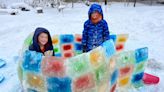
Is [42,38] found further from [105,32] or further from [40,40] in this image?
[105,32]

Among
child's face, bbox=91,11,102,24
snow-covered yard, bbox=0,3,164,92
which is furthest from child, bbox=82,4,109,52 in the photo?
snow-covered yard, bbox=0,3,164,92

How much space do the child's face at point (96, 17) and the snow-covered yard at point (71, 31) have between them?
117cm

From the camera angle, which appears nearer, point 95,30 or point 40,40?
point 40,40

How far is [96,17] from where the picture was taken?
4.28 m

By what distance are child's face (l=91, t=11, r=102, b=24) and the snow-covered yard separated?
1.17 m

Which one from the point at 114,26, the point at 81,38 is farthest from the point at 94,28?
the point at 114,26

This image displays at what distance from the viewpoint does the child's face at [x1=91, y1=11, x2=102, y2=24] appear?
4.24m

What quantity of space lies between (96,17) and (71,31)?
3.13 metres

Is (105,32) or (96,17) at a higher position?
(96,17)

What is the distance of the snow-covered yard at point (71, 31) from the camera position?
4641 mm

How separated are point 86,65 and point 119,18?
6131 millimetres

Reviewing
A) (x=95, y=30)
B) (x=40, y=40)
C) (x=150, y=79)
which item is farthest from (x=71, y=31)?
(x=40, y=40)

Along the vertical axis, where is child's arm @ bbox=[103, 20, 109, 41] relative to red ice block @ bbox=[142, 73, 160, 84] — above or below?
above

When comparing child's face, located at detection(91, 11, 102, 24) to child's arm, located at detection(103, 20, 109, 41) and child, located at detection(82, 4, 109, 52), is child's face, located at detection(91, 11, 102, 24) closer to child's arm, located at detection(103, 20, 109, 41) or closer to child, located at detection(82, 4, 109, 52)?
child, located at detection(82, 4, 109, 52)
